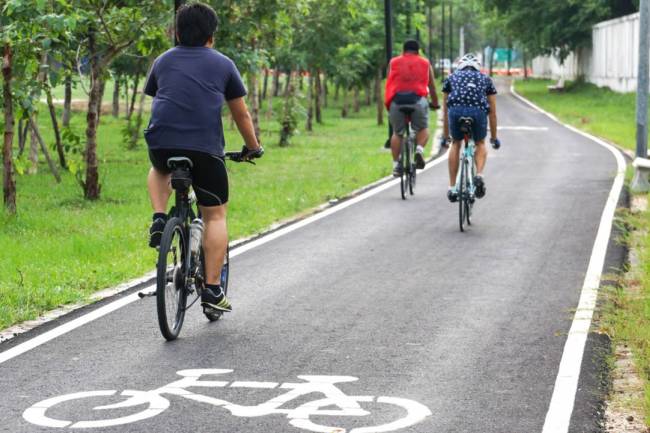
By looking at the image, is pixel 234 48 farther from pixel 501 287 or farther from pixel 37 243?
pixel 501 287

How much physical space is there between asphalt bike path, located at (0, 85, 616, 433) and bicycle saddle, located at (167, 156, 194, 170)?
1.03 m

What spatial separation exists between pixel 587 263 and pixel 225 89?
437 cm

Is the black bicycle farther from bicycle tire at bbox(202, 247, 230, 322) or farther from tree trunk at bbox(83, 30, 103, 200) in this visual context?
tree trunk at bbox(83, 30, 103, 200)

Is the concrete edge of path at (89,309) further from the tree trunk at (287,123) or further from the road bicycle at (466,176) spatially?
the tree trunk at (287,123)

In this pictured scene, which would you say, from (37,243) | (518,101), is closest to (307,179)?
(37,243)

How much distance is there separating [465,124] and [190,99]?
6136 millimetres

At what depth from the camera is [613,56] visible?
192ft

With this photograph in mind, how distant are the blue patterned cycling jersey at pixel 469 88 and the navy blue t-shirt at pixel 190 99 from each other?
19.3ft

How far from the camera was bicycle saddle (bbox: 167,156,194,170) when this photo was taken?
7352mm

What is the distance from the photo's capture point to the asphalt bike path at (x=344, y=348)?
582 cm

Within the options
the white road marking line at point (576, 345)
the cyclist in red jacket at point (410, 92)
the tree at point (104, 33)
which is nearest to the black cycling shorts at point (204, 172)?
the white road marking line at point (576, 345)

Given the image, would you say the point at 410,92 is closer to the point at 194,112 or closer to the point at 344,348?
the point at 194,112

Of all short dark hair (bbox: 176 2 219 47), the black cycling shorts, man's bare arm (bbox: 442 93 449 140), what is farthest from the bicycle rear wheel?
short dark hair (bbox: 176 2 219 47)

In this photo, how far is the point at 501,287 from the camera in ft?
31.4
